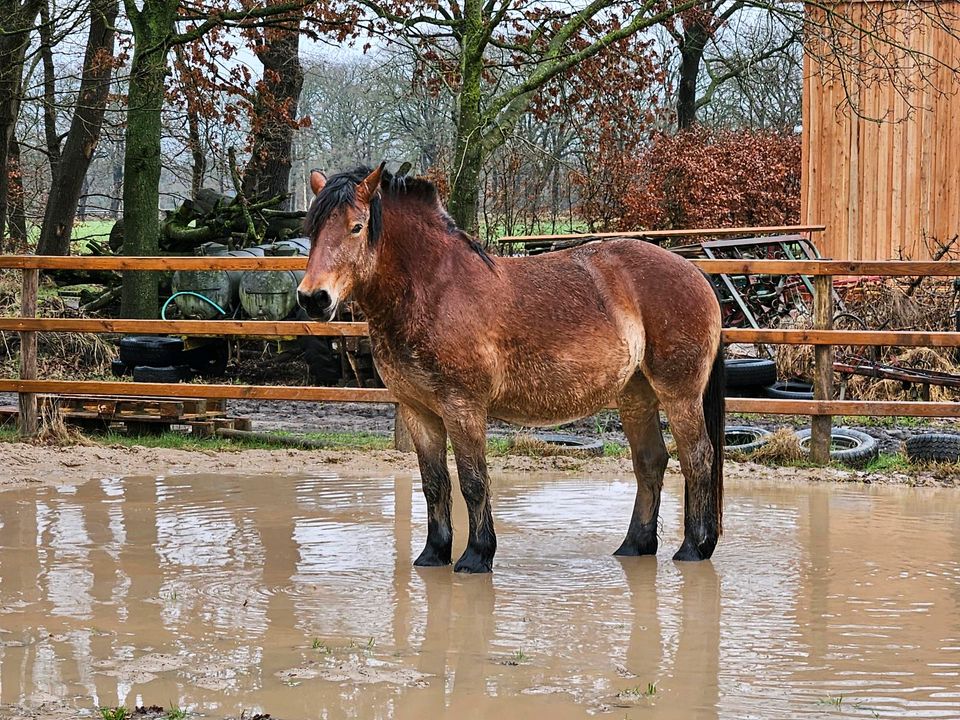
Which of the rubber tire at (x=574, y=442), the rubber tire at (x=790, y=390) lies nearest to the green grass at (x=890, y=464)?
the rubber tire at (x=790, y=390)

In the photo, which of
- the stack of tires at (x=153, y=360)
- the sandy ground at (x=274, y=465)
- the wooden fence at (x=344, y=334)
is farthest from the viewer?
the stack of tires at (x=153, y=360)

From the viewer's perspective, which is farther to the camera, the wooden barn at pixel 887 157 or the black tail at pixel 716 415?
the wooden barn at pixel 887 157

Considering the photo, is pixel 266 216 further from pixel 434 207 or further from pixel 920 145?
pixel 434 207

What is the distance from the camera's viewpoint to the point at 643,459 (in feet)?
20.2

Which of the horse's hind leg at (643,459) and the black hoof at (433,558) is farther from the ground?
the horse's hind leg at (643,459)

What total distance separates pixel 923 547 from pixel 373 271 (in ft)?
10.5

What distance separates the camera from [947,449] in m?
8.50

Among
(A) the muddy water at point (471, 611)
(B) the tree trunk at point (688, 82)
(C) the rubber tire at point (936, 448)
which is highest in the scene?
(B) the tree trunk at point (688, 82)

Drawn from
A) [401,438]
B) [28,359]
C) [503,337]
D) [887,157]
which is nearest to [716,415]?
[503,337]

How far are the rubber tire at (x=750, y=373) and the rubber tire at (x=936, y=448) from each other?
219cm

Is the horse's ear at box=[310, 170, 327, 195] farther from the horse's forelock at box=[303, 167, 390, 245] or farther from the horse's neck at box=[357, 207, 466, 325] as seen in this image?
the horse's neck at box=[357, 207, 466, 325]

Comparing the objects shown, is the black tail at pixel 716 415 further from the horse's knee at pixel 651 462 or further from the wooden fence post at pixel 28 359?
the wooden fence post at pixel 28 359

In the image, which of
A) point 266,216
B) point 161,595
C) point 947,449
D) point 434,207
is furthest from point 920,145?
point 161,595

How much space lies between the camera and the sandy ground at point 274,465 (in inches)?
324
